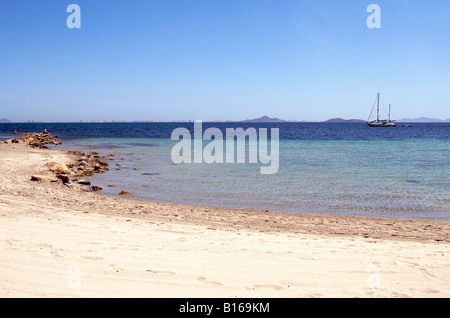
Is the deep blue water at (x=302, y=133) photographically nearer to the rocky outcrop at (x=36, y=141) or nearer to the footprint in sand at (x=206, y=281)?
the rocky outcrop at (x=36, y=141)

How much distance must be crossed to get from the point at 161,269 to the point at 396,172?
16571 mm

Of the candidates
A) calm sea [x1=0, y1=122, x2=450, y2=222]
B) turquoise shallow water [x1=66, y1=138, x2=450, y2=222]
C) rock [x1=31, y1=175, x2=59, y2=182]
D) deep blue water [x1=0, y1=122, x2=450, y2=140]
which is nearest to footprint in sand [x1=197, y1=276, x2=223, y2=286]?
calm sea [x1=0, y1=122, x2=450, y2=222]

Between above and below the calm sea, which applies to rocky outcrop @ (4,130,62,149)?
above

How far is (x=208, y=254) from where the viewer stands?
5.49 metres

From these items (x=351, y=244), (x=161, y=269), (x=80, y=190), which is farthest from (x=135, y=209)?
(x=351, y=244)

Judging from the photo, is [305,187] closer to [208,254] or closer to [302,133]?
[208,254]

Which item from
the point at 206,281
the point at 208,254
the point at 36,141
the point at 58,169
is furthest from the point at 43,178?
the point at 36,141

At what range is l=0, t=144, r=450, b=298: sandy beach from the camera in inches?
166

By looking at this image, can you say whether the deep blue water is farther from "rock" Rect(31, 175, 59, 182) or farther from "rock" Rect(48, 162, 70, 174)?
"rock" Rect(31, 175, 59, 182)

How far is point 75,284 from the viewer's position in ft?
13.5

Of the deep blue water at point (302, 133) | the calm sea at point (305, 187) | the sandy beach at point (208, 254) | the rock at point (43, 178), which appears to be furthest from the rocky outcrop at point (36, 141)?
the sandy beach at point (208, 254)

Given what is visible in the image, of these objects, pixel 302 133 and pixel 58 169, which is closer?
pixel 58 169

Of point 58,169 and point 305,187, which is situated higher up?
point 58,169
